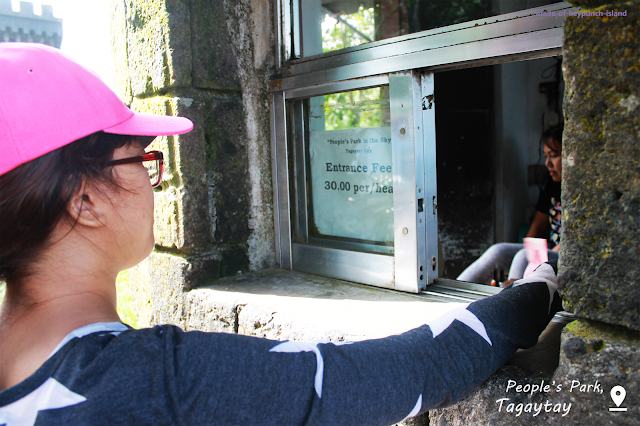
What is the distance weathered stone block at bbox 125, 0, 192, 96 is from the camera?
87.7 inches

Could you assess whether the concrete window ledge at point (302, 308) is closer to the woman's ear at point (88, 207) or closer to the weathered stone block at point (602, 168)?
the weathered stone block at point (602, 168)

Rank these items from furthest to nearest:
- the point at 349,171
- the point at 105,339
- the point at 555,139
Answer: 1. the point at 555,139
2. the point at 349,171
3. the point at 105,339

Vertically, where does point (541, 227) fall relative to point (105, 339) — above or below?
below

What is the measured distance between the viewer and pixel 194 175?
2322 mm

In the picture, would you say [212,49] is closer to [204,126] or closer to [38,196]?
[204,126]

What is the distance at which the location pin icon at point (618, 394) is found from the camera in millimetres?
1015

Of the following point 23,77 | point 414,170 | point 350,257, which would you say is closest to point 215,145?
point 350,257

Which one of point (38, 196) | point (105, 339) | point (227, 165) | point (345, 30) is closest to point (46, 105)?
point (38, 196)

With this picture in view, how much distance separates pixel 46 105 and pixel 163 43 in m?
1.49

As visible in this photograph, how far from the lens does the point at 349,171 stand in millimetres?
2352

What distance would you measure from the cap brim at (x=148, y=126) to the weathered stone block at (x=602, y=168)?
3.14 feet

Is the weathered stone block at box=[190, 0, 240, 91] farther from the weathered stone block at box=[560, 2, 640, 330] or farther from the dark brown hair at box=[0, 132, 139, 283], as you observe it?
the weathered stone block at box=[560, 2, 640, 330]

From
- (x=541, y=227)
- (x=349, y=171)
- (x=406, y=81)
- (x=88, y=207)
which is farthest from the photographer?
(x=541, y=227)

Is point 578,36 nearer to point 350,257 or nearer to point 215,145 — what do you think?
point 350,257
